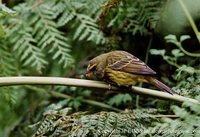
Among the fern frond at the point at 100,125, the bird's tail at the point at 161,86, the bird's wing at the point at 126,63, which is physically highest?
the bird's wing at the point at 126,63

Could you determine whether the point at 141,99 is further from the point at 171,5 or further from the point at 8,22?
the point at 8,22

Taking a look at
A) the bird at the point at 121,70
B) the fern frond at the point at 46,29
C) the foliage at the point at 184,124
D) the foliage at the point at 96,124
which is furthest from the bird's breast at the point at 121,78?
the fern frond at the point at 46,29

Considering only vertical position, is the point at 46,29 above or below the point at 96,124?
above

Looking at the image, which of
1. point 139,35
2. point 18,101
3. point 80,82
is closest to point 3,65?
point 18,101

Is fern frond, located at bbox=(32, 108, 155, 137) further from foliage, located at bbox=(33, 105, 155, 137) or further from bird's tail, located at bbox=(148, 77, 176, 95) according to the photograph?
bird's tail, located at bbox=(148, 77, 176, 95)

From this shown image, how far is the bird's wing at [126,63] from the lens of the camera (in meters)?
2.46

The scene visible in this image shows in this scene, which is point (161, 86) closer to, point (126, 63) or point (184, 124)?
point (126, 63)

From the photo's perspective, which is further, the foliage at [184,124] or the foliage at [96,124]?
the foliage at [96,124]

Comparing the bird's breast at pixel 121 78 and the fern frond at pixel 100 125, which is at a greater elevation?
the bird's breast at pixel 121 78

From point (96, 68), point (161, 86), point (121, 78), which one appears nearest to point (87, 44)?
point (96, 68)

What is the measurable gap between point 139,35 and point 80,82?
→ 1.36 m

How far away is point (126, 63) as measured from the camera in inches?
101

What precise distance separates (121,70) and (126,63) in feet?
0.14

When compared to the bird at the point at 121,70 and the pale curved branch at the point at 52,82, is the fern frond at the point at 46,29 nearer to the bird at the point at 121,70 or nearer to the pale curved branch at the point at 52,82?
the bird at the point at 121,70
